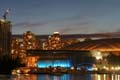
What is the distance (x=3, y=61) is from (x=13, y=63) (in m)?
3.38

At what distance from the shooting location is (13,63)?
496 ft

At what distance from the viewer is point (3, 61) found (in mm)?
149500

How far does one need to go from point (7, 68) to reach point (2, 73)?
3148 millimetres

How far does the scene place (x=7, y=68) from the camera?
147 m

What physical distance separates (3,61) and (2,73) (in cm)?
586

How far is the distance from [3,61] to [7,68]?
130 inches

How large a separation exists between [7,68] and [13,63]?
4.42 meters

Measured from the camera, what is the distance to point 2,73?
145 metres
